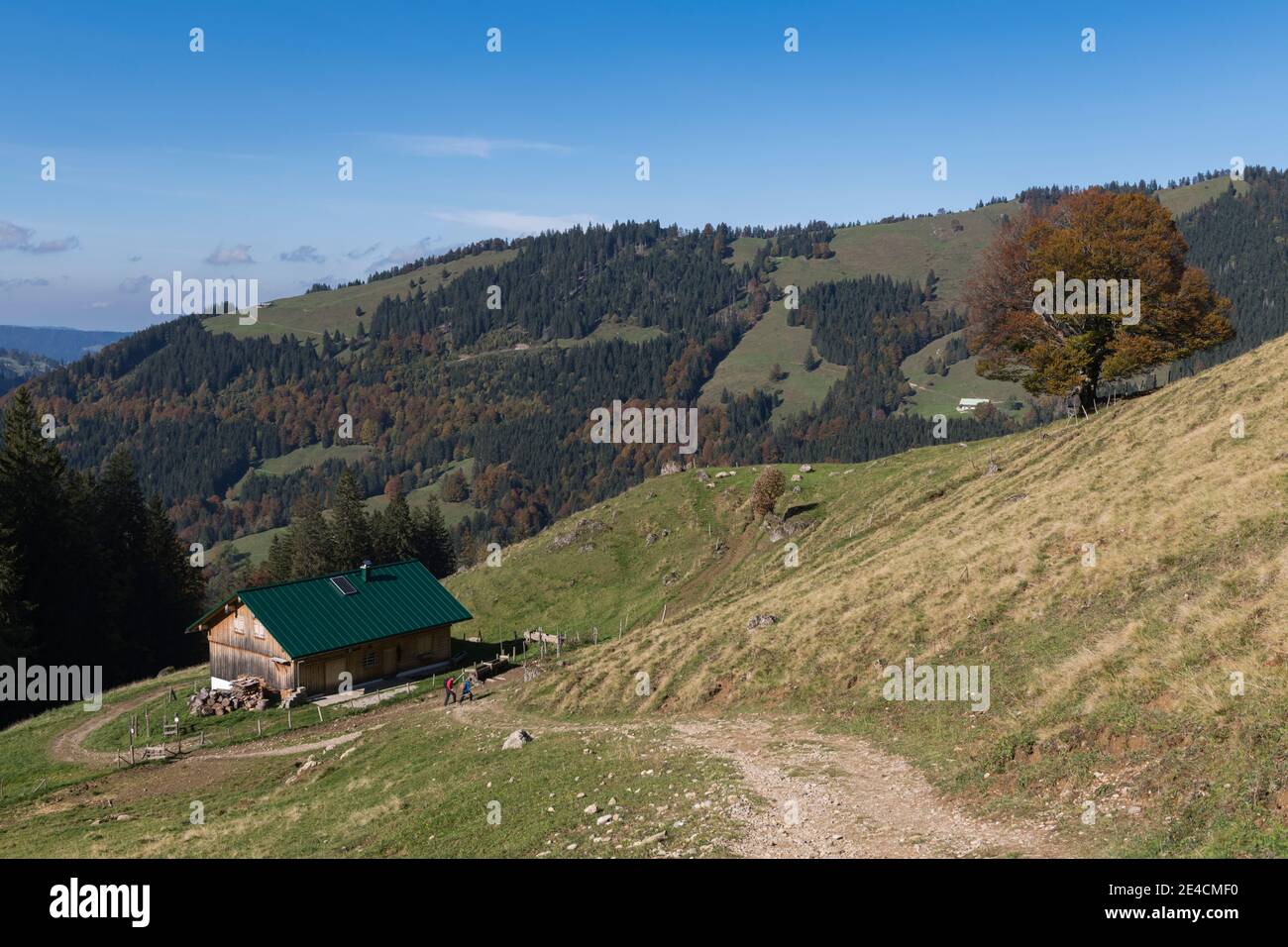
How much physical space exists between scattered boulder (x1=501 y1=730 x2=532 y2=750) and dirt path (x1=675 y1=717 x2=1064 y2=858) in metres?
8.45

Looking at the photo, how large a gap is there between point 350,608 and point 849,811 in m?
45.3

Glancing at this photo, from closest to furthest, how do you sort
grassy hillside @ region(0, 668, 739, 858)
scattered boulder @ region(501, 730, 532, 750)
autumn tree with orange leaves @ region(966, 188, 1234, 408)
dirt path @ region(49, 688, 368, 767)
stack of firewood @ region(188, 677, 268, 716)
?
grassy hillside @ region(0, 668, 739, 858) < scattered boulder @ region(501, 730, 532, 750) < dirt path @ region(49, 688, 368, 767) < stack of firewood @ region(188, 677, 268, 716) < autumn tree with orange leaves @ region(966, 188, 1234, 408)

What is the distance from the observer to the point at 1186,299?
55.6m

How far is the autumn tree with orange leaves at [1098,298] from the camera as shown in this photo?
55500mm

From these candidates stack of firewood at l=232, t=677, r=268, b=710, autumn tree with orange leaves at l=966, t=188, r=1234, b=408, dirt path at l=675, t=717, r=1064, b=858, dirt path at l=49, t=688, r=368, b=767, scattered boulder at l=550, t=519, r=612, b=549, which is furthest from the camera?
scattered boulder at l=550, t=519, r=612, b=549

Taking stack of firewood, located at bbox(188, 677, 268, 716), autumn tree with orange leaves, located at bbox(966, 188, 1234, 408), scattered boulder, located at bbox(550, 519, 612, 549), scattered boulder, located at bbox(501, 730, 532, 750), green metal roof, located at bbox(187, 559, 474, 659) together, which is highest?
autumn tree with orange leaves, located at bbox(966, 188, 1234, 408)

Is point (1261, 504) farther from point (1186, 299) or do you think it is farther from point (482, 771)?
point (1186, 299)

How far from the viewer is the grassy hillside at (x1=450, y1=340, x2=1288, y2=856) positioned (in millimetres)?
17906

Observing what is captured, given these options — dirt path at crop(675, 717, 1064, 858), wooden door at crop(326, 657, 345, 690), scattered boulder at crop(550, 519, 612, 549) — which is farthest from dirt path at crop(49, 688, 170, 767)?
dirt path at crop(675, 717, 1064, 858)

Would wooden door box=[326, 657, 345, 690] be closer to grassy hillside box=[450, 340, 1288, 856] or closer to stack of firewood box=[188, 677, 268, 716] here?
stack of firewood box=[188, 677, 268, 716]

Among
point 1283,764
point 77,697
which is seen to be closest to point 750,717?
point 1283,764

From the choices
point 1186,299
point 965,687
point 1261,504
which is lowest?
point 965,687

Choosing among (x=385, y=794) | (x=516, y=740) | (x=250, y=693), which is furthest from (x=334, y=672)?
(x=385, y=794)
